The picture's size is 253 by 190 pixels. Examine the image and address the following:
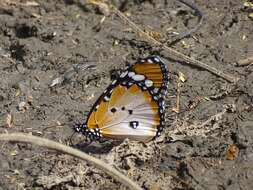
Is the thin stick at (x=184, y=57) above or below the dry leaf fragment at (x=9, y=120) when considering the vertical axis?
above

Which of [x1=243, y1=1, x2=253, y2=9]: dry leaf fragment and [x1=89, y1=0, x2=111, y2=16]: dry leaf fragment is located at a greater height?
[x1=243, y1=1, x2=253, y2=9]: dry leaf fragment

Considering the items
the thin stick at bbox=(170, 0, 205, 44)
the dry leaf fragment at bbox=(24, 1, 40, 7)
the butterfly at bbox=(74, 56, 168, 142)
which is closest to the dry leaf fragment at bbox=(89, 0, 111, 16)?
the dry leaf fragment at bbox=(24, 1, 40, 7)

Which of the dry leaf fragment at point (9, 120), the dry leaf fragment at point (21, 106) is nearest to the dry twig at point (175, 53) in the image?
the dry leaf fragment at point (21, 106)

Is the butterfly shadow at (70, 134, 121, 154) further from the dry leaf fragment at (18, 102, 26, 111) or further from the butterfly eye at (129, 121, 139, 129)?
the dry leaf fragment at (18, 102, 26, 111)

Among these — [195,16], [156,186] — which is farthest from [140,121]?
[195,16]

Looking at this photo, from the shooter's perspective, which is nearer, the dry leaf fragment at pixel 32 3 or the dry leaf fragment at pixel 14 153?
the dry leaf fragment at pixel 14 153

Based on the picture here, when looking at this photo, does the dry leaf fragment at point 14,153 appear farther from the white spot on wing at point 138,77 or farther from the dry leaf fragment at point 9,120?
the white spot on wing at point 138,77

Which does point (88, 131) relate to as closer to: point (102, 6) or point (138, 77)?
point (138, 77)
